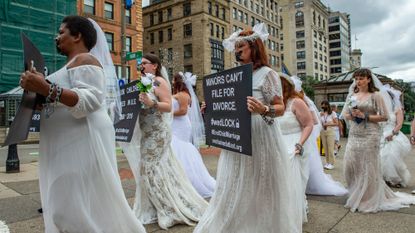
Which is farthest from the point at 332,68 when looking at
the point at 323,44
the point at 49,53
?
the point at 49,53

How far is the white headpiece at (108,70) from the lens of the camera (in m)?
2.62

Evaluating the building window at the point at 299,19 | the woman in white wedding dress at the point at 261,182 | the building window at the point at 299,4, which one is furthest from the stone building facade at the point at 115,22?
the building window at the point at 299,4

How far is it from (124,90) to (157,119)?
0.65 m

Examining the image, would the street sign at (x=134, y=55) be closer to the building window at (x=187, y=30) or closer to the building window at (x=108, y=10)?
the building window at (x=108, y=10)

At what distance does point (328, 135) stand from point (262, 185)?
725 centimetres

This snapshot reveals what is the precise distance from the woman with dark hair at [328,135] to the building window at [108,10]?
2827cm

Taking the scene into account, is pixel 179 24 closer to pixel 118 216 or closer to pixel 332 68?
pixel 118 216

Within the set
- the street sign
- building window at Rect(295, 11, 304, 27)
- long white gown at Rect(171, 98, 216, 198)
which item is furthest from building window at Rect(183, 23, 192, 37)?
building window at Rect(295, 11, 304, 27)

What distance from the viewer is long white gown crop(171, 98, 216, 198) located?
223 inches

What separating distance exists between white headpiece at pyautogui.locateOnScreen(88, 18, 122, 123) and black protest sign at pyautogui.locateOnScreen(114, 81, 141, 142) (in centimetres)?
80

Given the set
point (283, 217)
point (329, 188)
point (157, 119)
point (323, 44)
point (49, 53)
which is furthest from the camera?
point (323, 44)

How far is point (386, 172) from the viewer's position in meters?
6.66

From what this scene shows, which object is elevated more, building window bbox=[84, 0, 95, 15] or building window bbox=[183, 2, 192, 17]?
building window bbox=[183, 2, 192, 17]

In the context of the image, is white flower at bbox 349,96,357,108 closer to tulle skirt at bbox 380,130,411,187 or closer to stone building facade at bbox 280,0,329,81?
tulle skirt at bbox 380,130,411,187
